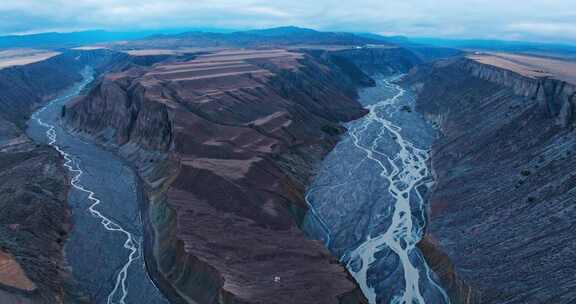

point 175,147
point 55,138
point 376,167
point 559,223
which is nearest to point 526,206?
point 559,223

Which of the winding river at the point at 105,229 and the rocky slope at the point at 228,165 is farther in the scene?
the winding river at the point at 105,229

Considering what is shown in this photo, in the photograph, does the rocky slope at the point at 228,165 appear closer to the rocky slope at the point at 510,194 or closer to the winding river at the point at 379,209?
the winding river at the point at 379,209

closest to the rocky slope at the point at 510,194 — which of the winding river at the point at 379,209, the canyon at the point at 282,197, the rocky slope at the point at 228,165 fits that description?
the canyon at the point at 282,197

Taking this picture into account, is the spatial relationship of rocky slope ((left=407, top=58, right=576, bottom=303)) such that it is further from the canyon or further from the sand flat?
the sand flat

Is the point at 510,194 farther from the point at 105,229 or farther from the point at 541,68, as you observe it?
the point at 541,68

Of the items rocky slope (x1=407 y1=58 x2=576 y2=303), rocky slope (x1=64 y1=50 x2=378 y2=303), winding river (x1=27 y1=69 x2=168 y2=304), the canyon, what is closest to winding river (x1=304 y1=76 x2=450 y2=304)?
the canyon
